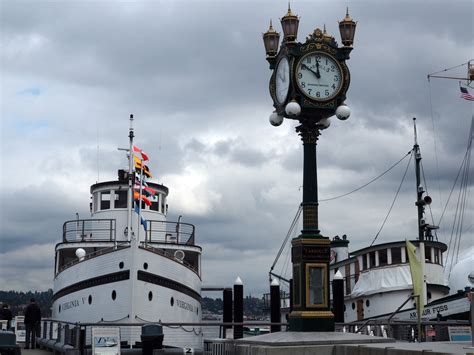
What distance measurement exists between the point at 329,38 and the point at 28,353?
1313 centimetres

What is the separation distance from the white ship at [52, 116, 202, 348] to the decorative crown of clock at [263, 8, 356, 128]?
1373 cm

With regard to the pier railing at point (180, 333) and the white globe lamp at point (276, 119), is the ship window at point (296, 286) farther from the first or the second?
the white globe lamp at point (276, 119)

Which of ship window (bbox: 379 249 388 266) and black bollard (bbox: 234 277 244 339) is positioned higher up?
ship window (bbox: 379 249 388 266)

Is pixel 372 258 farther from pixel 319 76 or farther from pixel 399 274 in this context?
pixel 319 76

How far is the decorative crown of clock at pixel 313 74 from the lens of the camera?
15.1 metres

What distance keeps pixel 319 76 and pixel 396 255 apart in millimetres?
21811

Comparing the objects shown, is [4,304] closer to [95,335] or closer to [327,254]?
[95,335]

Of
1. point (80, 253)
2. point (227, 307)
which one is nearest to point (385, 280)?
point (227, 307)

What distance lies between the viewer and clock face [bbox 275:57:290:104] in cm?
1526

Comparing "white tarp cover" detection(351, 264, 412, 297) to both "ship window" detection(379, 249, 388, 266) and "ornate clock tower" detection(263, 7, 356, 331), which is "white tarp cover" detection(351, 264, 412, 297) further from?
"ornate clock tower" detection(263, 7, 356, 331)

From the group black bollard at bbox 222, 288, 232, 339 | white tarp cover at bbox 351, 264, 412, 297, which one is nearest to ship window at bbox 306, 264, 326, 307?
black bollard at bbox 222, 288, 232, 339

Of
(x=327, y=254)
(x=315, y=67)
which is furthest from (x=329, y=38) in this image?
(x=327, y=254)

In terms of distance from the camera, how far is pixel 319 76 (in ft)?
50.1

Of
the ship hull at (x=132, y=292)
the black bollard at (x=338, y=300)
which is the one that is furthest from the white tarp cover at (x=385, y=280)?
the ship hull at (x=132, y=292)
